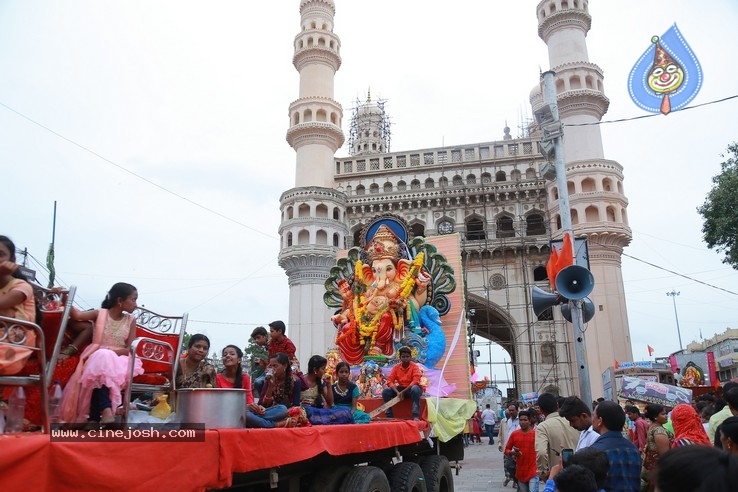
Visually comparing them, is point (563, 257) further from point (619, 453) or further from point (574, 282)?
point (619, 453)

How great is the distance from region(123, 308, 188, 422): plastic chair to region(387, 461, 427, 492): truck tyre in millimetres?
3267

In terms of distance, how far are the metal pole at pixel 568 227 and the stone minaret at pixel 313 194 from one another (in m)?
21.9

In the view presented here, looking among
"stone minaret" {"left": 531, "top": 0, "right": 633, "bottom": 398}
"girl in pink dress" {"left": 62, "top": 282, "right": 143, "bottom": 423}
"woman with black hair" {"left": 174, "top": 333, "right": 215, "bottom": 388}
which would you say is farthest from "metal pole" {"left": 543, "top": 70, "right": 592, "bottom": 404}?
"stone minaret" {"left": 531, "top": 0, "right": 633, "bottom": 398}

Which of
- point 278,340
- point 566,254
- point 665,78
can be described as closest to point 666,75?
point 665,78

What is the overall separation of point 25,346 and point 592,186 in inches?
1232

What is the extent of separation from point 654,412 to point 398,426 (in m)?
2.98

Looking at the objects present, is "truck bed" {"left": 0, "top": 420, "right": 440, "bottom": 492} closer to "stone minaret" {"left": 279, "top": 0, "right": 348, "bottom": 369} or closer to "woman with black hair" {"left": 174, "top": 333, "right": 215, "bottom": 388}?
"woman with black hair" {"left": 174, "top": 333, "right": 215, "bottom": 388}

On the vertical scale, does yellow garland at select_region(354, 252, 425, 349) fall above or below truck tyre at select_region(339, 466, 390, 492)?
above

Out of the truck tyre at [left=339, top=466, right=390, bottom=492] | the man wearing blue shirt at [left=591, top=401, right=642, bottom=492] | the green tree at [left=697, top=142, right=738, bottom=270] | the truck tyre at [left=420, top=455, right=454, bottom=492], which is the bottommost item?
the truck tyre at [left=420, top=455, right=454, bottom=492]

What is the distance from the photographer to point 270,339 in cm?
793

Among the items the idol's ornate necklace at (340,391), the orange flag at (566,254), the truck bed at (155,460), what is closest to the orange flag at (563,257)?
the orange flag at (566,254)

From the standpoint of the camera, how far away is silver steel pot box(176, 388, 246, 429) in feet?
13.3

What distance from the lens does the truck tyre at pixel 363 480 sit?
541 cm

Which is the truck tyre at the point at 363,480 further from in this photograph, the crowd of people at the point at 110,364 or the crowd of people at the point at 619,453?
the crowd of people at the point at 619,453
